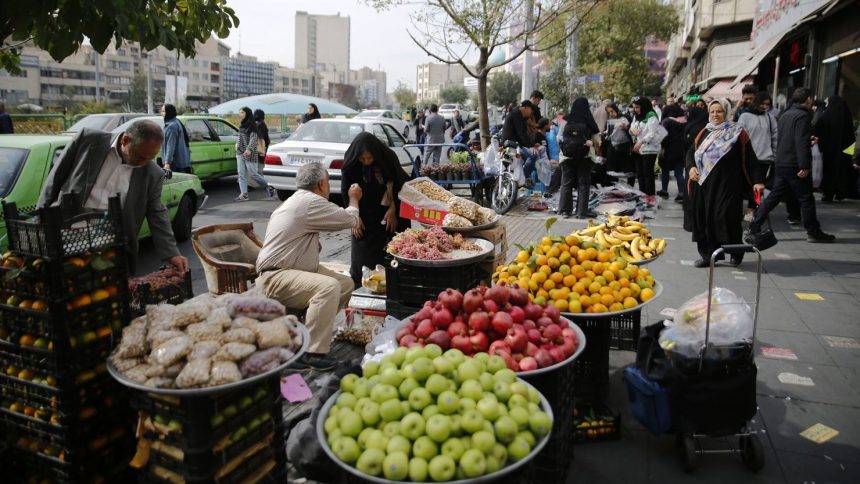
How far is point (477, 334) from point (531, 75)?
695 inches

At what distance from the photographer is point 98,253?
2.99 metres

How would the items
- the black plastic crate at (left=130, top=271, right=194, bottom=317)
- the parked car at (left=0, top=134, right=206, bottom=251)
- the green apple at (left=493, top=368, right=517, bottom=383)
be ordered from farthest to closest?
A: the parked car at (left=0, top=134, right=206, bottom=251), the black plastic crate at (left=130, top=271, right=194, bottom=317), the green apple at (left=493, top=368, right=517, bottom=383)

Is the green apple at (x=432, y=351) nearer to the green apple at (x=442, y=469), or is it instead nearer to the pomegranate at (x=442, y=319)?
the pomegranate at (x=442, y=319)

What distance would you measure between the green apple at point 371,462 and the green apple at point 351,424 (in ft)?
0.53

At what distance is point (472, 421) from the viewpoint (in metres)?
2.44

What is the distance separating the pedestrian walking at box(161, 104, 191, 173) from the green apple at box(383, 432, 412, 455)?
1100 centimetres

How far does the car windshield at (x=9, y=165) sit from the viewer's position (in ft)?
22.5

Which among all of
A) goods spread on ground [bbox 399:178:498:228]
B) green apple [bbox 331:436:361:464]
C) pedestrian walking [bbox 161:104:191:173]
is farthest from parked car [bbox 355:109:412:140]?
green apple [bbox 331:436:361:464]

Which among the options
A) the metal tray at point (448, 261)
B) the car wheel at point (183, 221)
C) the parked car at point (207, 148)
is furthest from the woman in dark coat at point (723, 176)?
the parked car at point (207, 148)

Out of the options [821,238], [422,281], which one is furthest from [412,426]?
[821,238]

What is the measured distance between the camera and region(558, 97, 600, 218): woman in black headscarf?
35.0ft

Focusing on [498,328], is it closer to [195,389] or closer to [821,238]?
[195,389]

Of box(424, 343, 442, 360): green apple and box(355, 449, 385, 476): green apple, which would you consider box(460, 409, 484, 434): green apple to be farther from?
box(424, 343, 442, 360): green apple

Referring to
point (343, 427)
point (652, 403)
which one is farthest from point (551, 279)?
point (343, 427)
